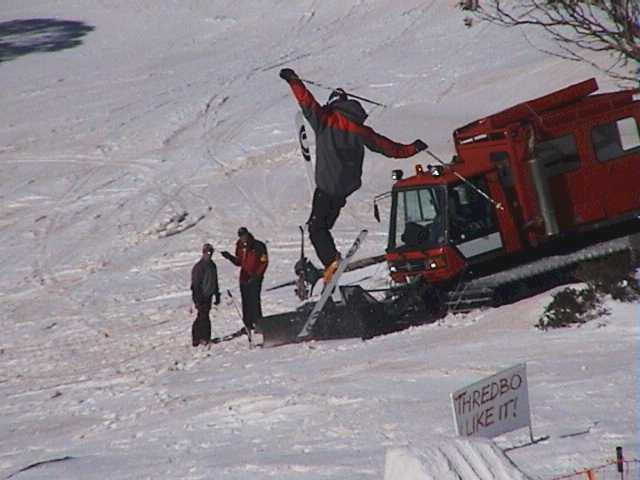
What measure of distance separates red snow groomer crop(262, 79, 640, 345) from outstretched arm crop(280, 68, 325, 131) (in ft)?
4.32

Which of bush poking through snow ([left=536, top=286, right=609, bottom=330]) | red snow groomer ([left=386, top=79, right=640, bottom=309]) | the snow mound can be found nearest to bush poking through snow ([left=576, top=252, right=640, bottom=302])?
bush poking through snow ([left=536, top=286, right=609, bottom=330])

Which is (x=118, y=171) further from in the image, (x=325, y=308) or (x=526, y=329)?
(x=526, y=329)

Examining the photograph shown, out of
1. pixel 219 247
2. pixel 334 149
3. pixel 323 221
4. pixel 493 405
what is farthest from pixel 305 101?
pixel 493 405

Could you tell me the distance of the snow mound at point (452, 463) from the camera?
7977 mm

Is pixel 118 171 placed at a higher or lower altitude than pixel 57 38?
lower

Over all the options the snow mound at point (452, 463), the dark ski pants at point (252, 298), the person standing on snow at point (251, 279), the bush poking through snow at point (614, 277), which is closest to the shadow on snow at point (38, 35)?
the person standing on snow at point (251, 279)

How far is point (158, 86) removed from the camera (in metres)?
37.6

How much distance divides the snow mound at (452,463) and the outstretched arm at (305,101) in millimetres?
9446

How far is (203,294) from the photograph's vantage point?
19.5 meters

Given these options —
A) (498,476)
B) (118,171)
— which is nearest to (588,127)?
(498,476)

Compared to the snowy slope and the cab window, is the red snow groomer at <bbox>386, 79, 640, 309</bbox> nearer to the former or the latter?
the cab window

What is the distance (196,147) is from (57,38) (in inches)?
578

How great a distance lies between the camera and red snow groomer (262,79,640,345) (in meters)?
17.9

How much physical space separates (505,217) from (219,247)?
326 inches
